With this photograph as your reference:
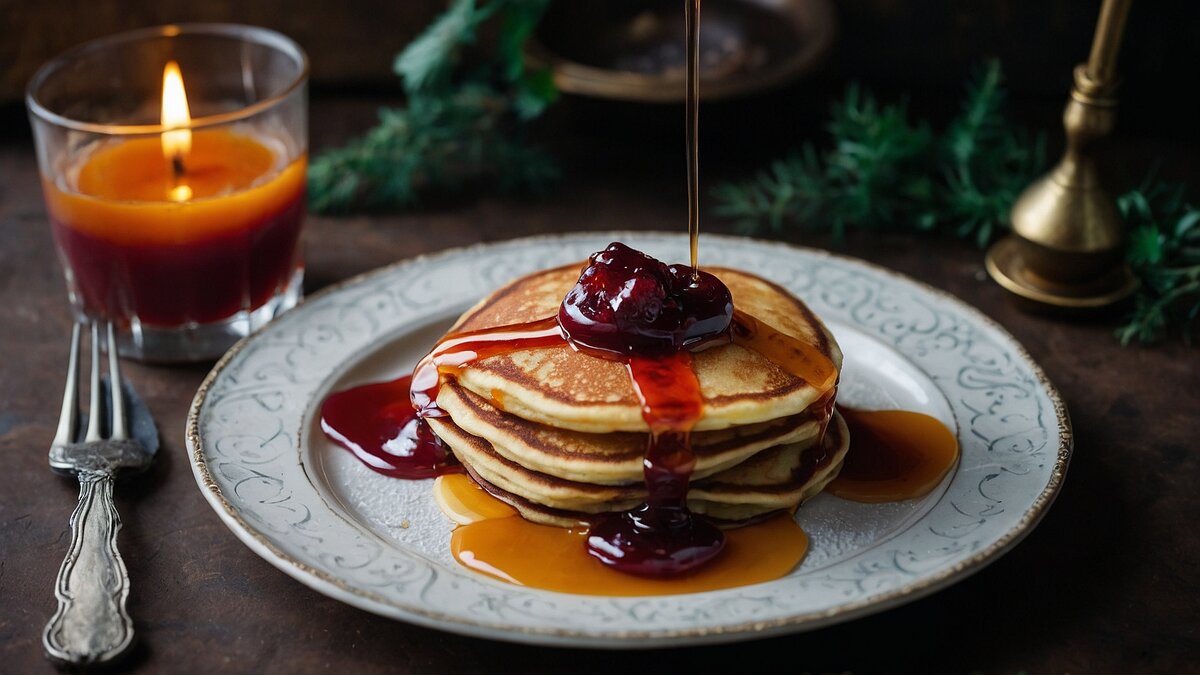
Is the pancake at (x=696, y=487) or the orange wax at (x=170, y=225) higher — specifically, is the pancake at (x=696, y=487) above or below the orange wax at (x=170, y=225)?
below

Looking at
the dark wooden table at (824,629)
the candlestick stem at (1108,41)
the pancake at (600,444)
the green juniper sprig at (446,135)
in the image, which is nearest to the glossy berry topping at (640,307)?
the pancake at (600,444)

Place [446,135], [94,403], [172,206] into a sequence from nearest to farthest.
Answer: [94,403] < [172,206] < [446,135]

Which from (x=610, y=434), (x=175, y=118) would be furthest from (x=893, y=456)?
(x=175, y=118)

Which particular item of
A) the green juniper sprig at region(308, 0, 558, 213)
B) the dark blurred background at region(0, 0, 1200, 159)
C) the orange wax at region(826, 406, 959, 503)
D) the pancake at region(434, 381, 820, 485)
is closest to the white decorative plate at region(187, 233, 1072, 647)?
the orange wax at region(826, 406, 959, 503)

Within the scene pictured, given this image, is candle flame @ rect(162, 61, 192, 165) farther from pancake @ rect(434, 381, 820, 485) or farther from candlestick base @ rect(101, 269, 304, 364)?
pancake @ rect(434, 381, 820, 485)

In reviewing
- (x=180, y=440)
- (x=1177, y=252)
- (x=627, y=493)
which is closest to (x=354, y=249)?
(x=180, y=440)

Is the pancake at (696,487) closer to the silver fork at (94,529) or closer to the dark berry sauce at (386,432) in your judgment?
the dark berry sauce at (386,432)

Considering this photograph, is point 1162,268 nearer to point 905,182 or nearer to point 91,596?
point 905,182
